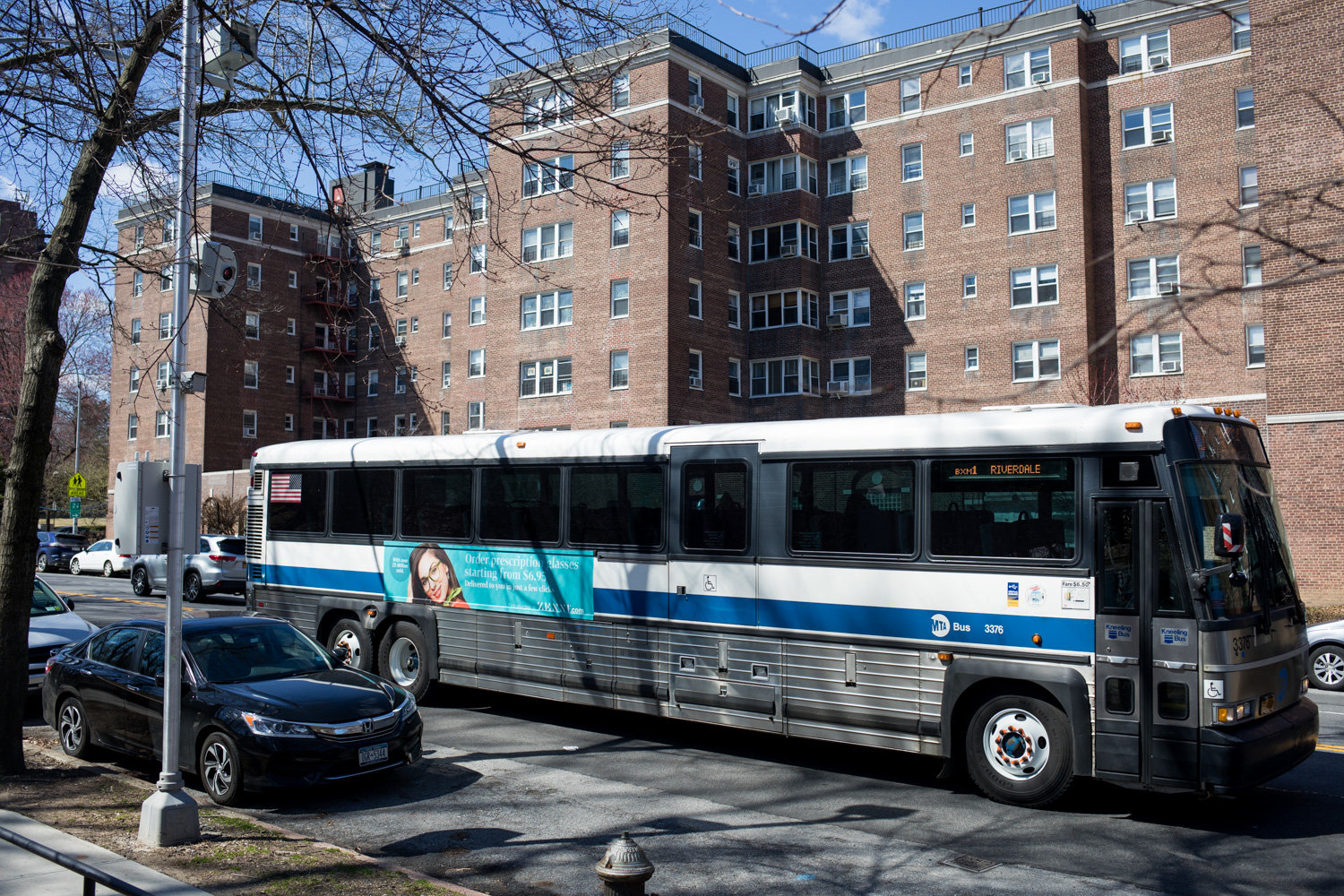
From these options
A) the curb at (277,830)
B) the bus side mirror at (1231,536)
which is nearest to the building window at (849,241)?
the bus side mirror at (1231,536)

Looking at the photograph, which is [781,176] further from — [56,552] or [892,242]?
[56,552]

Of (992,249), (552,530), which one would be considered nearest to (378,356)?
(992,249)

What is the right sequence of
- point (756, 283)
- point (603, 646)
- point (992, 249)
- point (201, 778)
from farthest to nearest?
point (756, 283) < point (992, 249) < point (603, 646) < point (201, 778)

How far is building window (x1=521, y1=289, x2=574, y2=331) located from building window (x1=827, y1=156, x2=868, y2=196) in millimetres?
11547

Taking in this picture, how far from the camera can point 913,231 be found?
3972 centimetres

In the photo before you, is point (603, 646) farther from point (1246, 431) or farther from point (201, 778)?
point (1246, 431)

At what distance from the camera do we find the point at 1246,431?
9.01 m

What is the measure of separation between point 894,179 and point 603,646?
32859mm

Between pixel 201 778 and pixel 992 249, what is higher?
pixel 992 249

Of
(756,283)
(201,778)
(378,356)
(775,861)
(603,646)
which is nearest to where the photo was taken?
(775,861)

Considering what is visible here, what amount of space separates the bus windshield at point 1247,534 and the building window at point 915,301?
31428 millimetres

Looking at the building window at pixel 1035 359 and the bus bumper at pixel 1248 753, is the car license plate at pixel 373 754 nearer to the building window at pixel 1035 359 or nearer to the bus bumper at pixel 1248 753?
the bus bumper at pixel 1248 753

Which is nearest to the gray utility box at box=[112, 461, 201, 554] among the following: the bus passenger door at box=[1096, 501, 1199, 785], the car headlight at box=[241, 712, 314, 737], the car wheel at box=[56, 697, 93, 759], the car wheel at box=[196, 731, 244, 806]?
the car headlight at box=[241, 712, 314, 737]

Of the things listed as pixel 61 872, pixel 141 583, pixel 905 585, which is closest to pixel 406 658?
pixel 61 872
